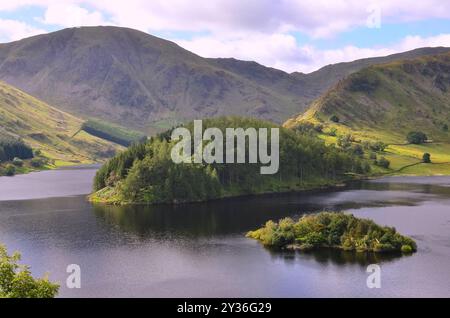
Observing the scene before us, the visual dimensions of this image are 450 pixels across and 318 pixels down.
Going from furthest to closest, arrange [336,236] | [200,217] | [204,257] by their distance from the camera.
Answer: [200,217]
[336,236]
[204,257]

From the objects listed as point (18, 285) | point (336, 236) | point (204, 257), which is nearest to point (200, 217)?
point (204, 257)

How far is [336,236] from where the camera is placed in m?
129

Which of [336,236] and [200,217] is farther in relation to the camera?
[200,217]

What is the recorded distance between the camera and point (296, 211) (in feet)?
606

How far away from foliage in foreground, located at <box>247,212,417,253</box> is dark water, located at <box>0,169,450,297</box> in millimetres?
5215

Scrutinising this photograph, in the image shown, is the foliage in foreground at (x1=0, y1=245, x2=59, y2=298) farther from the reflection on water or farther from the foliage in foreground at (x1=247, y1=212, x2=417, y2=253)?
the reflection on water

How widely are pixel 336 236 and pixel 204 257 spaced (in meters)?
33.3

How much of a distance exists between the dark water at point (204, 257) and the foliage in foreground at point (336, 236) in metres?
5.21

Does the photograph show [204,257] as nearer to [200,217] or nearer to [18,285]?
[200,217]

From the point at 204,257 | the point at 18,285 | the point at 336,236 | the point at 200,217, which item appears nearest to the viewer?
the point at 18,285

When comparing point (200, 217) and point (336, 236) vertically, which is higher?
point (200, 217)
